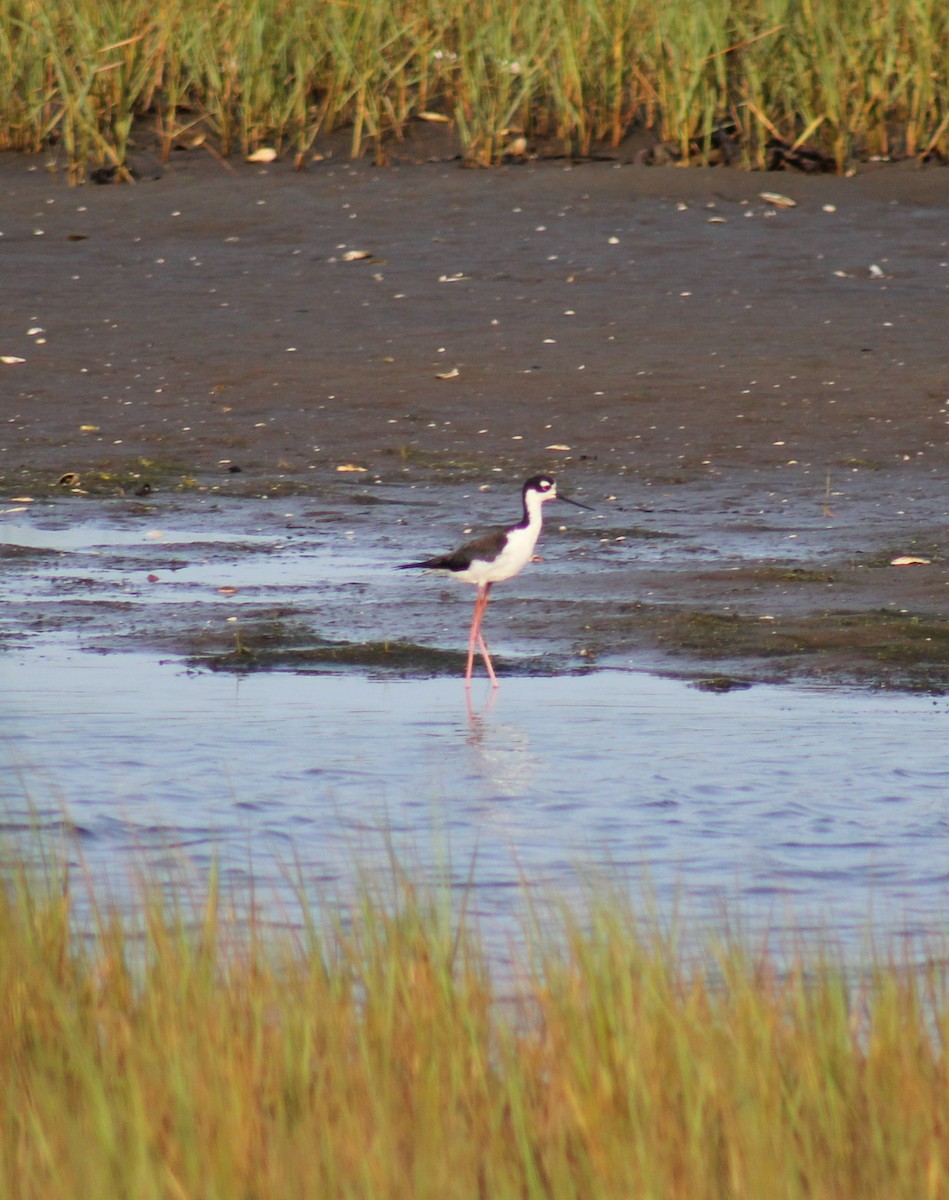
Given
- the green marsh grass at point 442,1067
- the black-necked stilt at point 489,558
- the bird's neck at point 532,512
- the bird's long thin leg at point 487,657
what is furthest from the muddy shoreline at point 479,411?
the green marsh grass at point 442,1067

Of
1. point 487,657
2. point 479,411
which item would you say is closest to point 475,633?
point 487,657

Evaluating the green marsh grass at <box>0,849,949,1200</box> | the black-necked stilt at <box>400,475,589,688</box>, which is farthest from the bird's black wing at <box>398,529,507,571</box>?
the green marsh grass at <box>0,849,949,1200</box>

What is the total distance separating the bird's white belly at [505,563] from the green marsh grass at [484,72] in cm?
739

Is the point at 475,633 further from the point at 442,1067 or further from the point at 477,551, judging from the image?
the point at 442,1067

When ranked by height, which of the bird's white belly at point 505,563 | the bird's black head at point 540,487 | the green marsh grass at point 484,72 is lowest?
the bird's white belly at point 505,563

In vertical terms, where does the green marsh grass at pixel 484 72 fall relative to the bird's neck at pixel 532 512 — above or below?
above

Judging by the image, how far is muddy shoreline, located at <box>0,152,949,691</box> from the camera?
332 inches

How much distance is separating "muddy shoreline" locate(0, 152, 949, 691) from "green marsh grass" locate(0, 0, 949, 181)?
0.43 m

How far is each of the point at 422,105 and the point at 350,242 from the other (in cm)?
258

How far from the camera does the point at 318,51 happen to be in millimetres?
15844

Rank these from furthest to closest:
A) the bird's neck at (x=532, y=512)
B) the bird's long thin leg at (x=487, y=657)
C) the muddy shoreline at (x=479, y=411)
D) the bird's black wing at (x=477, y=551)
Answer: the bird's neck at (x=532, y=512) → the muddy shoreline at (x=479, y=411) → the bird's black wing at (x=477, y=551) → the bird's long thin leg at (x=487, y=657)

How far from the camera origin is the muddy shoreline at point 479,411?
845 centimetres

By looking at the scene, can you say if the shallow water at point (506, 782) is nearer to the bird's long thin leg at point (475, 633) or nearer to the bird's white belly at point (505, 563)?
the bird's long thin leg at point (475, 633)

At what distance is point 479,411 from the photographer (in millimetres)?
11844
